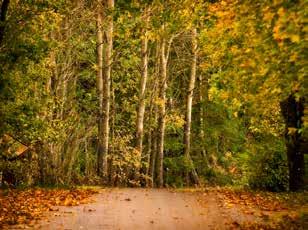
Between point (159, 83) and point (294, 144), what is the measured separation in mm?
15404

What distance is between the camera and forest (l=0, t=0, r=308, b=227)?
30.9ft

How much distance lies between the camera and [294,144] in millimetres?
18938

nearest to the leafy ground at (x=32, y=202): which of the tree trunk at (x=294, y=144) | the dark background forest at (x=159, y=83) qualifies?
the dark background forest at (x=159, y=83)

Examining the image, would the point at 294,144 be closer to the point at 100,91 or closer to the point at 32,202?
the point at 32,202

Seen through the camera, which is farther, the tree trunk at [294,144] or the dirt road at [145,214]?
the tree trunk at [294,144]

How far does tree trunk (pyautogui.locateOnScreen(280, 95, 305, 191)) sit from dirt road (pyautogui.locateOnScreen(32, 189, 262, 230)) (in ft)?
10.0

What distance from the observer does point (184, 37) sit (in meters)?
32.3

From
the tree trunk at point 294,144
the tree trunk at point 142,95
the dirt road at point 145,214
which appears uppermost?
the tree trunk at point 142,95

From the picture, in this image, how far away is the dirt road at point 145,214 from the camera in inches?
495

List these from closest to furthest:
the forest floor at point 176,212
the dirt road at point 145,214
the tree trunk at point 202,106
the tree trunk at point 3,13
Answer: the forest floor at point 176,212 → the dirt road at point 145,214 → the tree trunk at point 3,13 → the tree trunk at point 202,106

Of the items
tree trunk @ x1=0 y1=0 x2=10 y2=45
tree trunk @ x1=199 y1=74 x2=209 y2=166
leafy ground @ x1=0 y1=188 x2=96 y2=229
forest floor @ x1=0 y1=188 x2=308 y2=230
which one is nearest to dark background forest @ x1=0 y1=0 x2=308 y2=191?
tree trunk @ x1=0 y1=0 x2=10 y2=45

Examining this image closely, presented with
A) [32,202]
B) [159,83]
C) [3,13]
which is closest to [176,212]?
[32,202]

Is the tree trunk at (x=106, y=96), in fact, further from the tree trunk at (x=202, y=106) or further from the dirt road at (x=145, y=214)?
the tree trunk at (x=202, y=106)

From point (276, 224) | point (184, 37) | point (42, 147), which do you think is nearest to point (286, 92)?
point (276, 224)
